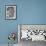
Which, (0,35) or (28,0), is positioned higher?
(28,0)

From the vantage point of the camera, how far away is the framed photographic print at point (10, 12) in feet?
14.1

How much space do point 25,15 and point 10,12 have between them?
1.58 ft

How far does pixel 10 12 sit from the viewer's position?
4316 millimetres

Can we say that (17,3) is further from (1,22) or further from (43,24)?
(43,24)

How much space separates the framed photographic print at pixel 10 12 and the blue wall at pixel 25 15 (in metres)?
0.10

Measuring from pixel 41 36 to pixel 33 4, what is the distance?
1.04 m

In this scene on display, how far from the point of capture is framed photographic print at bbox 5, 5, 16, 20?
4.31m

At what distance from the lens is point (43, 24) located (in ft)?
14.0

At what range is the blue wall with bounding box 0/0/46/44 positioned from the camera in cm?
430

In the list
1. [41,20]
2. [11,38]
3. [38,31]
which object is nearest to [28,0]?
[41,20]

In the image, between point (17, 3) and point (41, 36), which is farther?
point (17, 3)

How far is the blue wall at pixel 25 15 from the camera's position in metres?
4.30

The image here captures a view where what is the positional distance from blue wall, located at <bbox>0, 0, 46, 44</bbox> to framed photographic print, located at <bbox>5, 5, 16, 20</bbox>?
0.10 m

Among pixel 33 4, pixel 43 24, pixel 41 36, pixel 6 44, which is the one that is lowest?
pixel 6 44
